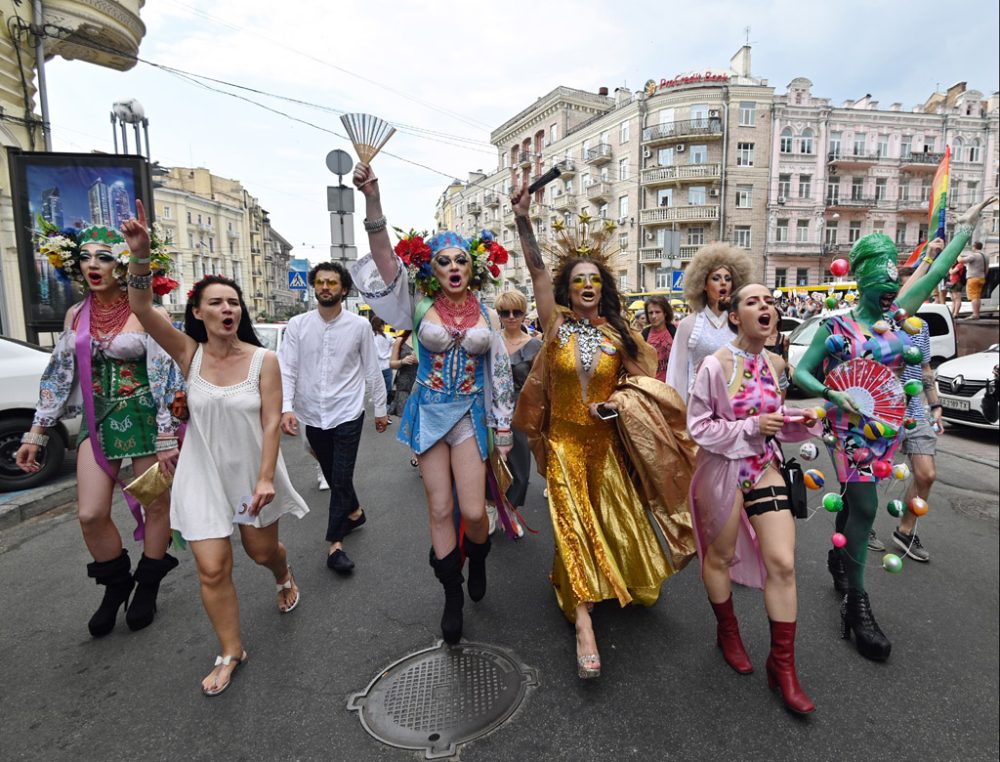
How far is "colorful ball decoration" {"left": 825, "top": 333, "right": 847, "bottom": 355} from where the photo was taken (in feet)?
9.36

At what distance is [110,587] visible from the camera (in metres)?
3.30

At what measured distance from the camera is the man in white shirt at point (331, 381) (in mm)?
4164

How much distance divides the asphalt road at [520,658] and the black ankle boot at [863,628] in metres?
0.07

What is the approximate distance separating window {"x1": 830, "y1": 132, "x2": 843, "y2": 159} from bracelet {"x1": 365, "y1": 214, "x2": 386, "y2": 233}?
43.8 m

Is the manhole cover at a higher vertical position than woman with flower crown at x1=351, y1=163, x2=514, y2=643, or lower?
lower

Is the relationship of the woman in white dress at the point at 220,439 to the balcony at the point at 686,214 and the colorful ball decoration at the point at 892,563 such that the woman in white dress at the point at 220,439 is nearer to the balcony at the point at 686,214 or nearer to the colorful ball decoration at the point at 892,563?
the colorful ball decoration at the point at 892,563

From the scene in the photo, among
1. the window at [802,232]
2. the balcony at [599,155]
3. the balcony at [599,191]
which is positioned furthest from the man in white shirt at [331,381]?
the window at [802,232]

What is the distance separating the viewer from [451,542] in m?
3.13

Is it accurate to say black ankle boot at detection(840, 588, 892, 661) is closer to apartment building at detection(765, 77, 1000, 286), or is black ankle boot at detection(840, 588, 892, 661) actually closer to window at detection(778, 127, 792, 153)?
apartment building at detection(765, 77, 1000, 286)

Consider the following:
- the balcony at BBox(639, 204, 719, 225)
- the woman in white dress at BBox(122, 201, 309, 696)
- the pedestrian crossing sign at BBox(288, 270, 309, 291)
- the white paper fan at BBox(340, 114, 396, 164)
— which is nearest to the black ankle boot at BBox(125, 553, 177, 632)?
the woman in white dress at BBox(122, 201, 309, 696)

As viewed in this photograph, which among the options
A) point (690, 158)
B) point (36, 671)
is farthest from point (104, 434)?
point (690, 158)

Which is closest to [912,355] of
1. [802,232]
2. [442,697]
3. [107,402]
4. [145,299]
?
[442,697]

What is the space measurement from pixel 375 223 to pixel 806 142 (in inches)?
1672

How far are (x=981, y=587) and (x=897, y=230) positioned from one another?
160ft
